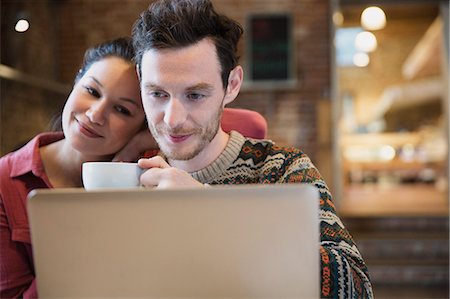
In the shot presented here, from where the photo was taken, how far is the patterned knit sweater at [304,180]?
986 millimetres

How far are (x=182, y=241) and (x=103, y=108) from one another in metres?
0.67

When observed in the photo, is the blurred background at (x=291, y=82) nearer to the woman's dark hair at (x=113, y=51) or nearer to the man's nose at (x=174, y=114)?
the woman's dark hair at (x=113, y=51)

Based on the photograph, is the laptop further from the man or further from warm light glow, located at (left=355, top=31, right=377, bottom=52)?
warm light glow, located at (left=355, top=31, right=377, bottom=52)

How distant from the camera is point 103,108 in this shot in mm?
1320

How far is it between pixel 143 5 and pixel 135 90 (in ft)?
13.8

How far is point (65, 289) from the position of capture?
29.7 inches

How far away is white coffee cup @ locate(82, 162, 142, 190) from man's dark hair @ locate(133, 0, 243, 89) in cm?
29

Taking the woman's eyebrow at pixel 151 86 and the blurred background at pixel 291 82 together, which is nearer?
the woman's eyebrow at pixel 151 86

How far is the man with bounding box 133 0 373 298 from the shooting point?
1.00 m

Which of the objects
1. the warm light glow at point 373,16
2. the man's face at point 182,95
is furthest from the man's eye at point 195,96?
the warm light glow at point 373,16

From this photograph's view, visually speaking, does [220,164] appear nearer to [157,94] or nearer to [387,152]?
[157,94]

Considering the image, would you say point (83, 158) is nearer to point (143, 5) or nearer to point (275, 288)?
point (275, 288)

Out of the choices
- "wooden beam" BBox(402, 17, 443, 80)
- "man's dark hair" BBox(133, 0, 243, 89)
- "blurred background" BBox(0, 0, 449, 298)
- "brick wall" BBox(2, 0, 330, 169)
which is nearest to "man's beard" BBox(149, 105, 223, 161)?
"man's dark hair" BBox(133, 0, 243, 89)

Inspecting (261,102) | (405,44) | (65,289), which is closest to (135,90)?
(65,289)
